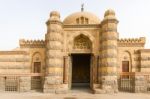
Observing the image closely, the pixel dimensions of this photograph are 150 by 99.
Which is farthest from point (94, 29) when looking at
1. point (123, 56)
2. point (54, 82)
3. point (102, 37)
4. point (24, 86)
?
point (24, 86)

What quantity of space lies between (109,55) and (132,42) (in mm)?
4989

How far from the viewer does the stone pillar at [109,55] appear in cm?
1928

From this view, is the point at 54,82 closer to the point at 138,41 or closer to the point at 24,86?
the point at 24,86

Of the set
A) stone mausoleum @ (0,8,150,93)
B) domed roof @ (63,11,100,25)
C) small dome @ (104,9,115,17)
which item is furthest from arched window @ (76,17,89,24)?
small dome @ (104,9,115,17)

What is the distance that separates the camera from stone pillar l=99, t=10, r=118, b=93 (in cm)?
1928

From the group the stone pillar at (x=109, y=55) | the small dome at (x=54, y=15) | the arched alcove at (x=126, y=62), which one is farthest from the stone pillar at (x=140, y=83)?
the small dome at (x=54, y=15)

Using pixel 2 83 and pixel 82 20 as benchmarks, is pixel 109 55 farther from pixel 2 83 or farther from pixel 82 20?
pixel 2 83

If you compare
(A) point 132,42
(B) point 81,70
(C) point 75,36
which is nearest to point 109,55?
(C) point 75,36

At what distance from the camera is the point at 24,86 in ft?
64.0

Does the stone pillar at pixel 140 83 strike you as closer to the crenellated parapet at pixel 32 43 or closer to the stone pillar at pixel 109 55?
the stone pillar at pixel 109 55

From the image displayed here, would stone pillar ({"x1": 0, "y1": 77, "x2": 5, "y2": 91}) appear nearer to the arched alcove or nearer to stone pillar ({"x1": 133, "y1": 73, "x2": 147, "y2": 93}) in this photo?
stone pillar ({"x1": 133, "y1": 73, "x2": 147, "y2": 93})

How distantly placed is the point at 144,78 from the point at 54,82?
Result: 751 cm

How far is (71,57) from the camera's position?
22.0 m

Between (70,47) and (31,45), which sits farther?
(31,45)
